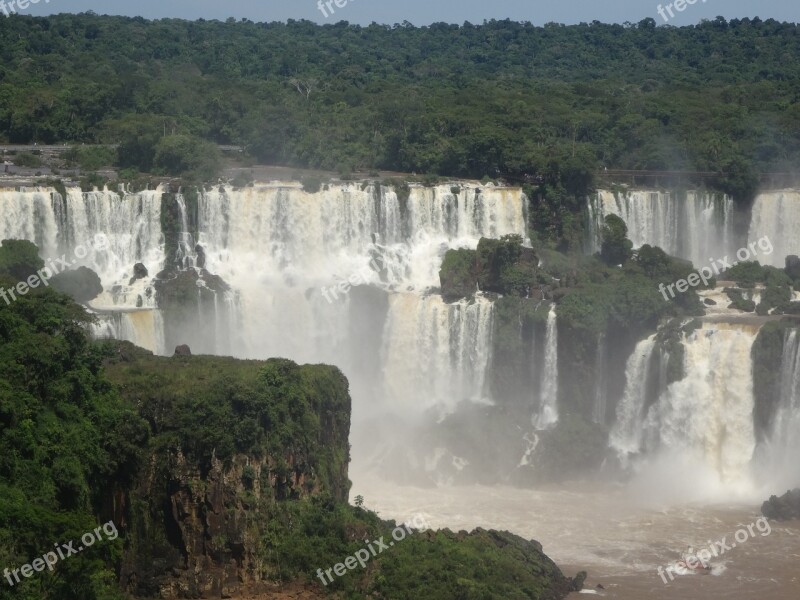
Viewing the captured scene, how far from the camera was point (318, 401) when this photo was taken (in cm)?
4041

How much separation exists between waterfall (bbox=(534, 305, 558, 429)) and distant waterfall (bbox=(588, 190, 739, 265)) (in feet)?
29.1

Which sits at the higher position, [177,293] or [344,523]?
[177,293]

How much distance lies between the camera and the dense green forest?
67750 millimetres

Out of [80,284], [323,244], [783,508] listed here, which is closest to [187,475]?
[783,508]

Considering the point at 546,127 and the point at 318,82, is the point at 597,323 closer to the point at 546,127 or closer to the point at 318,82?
the point at 546,127

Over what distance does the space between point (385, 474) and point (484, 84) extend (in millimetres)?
49785

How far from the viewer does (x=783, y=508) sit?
4631 cm

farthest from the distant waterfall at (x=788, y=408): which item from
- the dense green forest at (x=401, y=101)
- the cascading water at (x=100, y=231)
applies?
the cascading water at (x=100, y=231)

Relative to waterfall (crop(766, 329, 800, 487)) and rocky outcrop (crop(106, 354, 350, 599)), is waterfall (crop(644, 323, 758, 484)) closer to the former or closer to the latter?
waterfall (crop(766, 329, 800, 487))

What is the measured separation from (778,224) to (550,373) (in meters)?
14.7

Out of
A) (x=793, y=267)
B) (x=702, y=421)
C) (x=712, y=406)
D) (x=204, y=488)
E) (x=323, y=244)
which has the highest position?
(x=323, y=244)

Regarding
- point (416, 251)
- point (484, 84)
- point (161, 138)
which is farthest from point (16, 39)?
point (416, 251)

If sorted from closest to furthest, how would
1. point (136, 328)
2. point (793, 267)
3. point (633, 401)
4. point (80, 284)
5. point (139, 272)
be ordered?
1. point (136, 328)
2. point (633, 401)
3. point (80, 284)
4. point (139, 272)
5. point (793, 267)

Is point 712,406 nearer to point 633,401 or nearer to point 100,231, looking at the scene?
point 633,401
